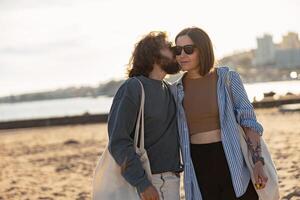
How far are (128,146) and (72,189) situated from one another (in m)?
5.34

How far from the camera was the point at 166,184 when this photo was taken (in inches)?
122

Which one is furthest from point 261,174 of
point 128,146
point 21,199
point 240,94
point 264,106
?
point 264,106

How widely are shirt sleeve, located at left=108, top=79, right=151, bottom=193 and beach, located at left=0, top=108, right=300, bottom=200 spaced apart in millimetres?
3498

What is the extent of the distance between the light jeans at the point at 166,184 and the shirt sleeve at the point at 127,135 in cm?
14

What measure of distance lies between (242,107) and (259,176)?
0.40m

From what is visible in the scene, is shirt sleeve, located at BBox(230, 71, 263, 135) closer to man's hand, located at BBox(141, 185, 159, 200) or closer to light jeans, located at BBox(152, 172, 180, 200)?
light jeans, located at BBox(152, 172, 180, 200)

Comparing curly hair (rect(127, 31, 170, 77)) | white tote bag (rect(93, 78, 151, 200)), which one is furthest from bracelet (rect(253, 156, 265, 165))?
curly hair (rect(127, 31, 170, 77))

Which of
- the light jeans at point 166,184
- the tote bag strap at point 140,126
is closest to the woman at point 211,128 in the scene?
the light jeans at point 166,184

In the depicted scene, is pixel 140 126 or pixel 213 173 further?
pixel 213 173

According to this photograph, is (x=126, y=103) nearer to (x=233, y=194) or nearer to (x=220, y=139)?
(x=220, y=139)

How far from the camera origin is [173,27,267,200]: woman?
3.19m

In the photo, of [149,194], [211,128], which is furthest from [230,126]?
[149,194]

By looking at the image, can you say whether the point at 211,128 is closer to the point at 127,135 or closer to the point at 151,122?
the point at 151,122

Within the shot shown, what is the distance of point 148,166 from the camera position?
9.88 ft
